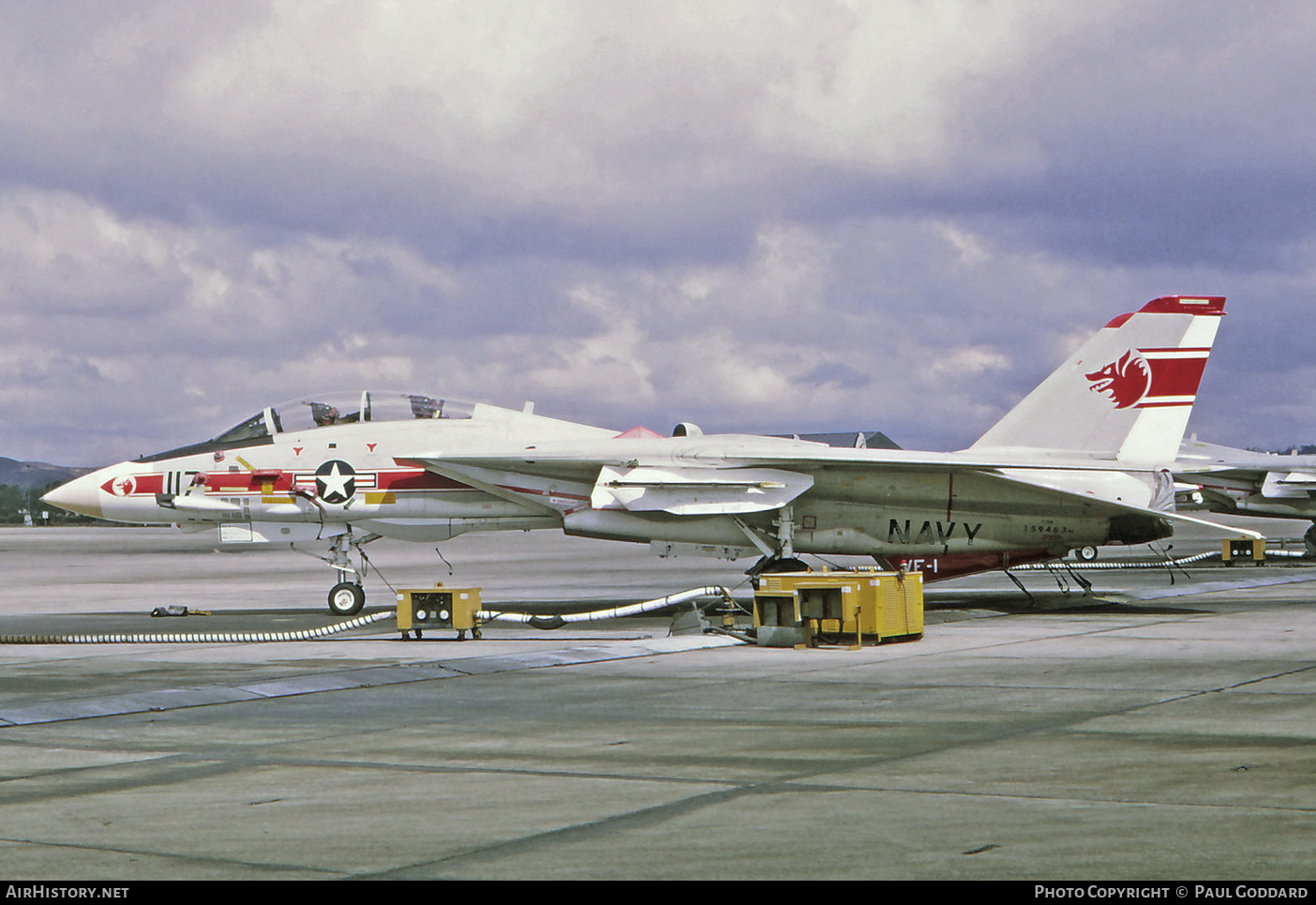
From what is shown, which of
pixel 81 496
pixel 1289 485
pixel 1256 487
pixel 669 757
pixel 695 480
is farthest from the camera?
pixel 1256 487

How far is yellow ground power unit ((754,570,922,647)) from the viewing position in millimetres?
13602

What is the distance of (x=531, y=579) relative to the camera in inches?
1151

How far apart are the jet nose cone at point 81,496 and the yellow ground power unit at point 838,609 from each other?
435 inches

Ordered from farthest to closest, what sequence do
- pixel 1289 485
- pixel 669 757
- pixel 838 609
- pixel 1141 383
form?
1. pixel 1289 485
2. pixel 1141 383
3. pixel 838 609
4. pixel 669 757

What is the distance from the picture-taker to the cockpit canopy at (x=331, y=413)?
1923 centimetres

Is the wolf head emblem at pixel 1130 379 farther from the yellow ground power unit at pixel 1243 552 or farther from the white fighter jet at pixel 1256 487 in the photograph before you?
the yellow ground power unit at pixel 1243 552

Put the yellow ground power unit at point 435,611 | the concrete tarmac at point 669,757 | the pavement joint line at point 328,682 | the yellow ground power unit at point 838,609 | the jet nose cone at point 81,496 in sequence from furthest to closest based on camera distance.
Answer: the jet nose cone at point 81,496
the yellow ground power unit at point 435,611
the yellow ground power unit at point 838,609
the pavement joint line at point 328,682
the concrete tarmac at point 669,757

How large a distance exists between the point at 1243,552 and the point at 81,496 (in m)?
28.2

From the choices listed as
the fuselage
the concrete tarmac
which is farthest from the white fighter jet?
the concrete tarmac

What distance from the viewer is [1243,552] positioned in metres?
32.7

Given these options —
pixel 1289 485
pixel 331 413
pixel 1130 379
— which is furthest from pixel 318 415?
pixel 1289 485

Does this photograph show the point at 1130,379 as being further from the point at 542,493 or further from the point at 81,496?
the point at 81,496

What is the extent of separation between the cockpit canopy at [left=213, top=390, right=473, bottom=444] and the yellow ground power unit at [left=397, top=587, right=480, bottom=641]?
15.9 ft

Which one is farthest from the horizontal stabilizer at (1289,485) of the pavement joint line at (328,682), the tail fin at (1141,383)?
the pavement joint line at (328,682)
